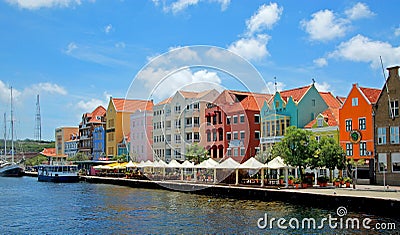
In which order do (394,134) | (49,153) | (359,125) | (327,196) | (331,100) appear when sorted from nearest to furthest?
(327,196) < (394,134) < (359,125) < (331,100) < (49,153)

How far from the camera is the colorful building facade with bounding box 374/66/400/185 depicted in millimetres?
61531

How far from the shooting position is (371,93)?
6988cm

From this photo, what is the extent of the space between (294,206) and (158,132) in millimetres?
27738

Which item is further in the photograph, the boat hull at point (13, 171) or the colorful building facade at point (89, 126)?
the colorful building facade at point (89, 126)

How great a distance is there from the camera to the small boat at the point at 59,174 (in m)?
105

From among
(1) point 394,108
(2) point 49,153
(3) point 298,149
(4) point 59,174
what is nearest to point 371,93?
(1) point 394,108

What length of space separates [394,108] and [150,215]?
115 ft

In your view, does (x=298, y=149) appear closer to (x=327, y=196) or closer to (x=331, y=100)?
(x=327, y=196)

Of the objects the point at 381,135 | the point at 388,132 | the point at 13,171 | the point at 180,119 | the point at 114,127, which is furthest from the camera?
the point at 13,171

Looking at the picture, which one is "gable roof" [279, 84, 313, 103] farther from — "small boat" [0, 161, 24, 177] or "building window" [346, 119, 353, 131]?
"small boat" [0, 161, 24, 177]

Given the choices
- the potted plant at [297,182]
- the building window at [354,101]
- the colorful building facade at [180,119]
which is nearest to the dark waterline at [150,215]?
the potted plant at [297,182]

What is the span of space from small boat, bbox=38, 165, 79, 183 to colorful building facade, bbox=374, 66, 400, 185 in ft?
208

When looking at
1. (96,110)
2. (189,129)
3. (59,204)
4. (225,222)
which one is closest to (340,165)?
(225,222)

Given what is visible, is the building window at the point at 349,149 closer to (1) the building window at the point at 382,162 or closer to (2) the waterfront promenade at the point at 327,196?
(1) the building window at the point at 382,162
